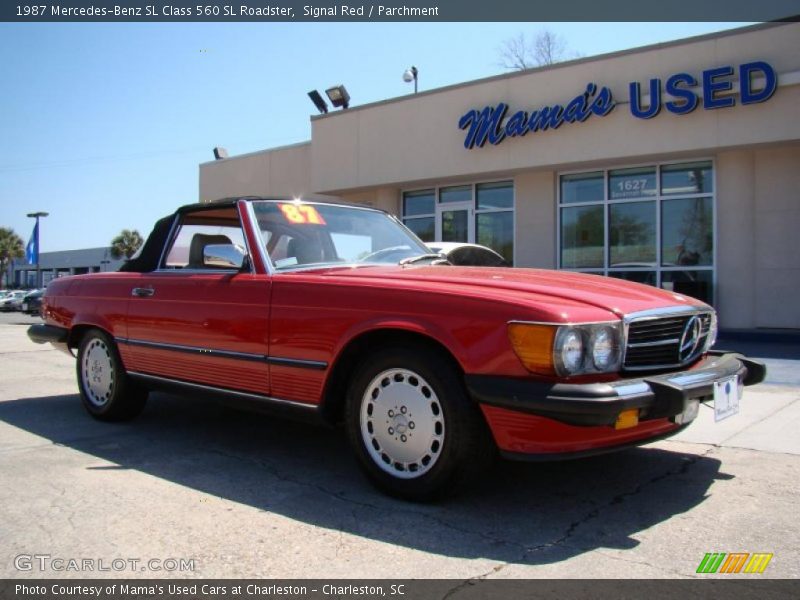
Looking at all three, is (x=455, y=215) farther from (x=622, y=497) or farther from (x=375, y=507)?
(x=375, y=507)

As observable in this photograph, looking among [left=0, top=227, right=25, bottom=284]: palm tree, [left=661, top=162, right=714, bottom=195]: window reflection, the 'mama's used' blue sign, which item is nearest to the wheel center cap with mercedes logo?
the 'mama's used' blue sign

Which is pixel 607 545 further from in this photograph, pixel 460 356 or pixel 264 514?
pixel 264 514

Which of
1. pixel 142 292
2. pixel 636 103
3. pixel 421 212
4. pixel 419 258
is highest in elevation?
pixel 636 103

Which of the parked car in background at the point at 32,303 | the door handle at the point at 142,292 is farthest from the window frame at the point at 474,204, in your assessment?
the parked car in background at the point at 32,303

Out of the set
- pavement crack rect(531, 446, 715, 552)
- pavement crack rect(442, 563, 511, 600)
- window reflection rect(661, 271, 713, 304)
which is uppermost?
window reflection rect(661, 271, 713, 304)

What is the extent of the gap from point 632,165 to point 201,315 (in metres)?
10.3

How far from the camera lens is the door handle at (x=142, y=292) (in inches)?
180

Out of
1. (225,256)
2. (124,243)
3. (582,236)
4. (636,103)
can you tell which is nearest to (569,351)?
(225,256)

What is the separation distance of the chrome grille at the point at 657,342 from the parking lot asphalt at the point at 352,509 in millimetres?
700

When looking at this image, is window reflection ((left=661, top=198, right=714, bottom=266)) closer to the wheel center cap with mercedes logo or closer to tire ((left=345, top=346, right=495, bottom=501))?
the wheel center cap with mercedes logo

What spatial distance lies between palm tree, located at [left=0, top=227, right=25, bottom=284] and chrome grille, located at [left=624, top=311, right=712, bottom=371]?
2743 inches

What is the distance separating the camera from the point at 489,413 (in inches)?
115

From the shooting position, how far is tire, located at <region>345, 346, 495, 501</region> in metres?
3.05

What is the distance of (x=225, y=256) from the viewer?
422 cm
